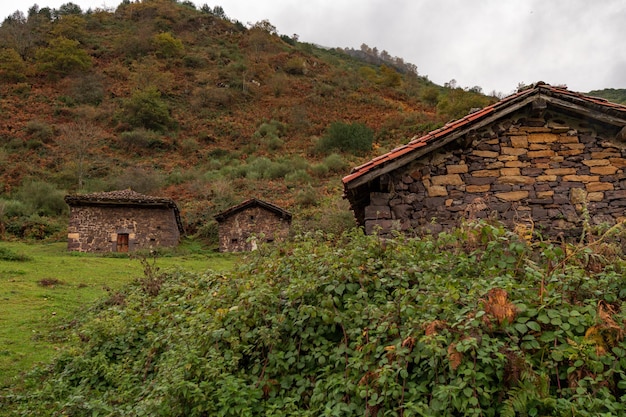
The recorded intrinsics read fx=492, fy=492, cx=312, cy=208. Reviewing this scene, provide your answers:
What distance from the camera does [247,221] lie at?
982 inches

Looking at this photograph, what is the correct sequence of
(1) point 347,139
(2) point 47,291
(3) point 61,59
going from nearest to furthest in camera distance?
(2) point 47,291 → (1) point 347,139 → (3) point 61,59

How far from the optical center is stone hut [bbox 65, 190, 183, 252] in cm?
2286

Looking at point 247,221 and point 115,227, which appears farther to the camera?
point 247,221

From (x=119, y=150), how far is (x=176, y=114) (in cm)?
1046

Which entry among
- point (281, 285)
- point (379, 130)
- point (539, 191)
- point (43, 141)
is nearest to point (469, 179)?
point (539, 191)

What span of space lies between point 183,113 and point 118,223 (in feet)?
107

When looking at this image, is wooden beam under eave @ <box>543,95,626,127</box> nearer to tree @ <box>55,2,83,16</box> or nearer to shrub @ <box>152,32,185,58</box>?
shrub @ <box>152,32,185,58</box>

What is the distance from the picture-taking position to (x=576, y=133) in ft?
27.5

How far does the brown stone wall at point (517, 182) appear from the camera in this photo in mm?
8141

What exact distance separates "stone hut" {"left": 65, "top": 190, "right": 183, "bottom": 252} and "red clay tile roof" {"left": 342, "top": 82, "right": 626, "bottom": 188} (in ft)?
57.1

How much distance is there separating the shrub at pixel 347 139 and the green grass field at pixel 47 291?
22.7 meters

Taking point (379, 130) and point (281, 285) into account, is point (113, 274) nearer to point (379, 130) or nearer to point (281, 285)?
point (281, 285)

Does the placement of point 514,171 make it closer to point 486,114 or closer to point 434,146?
point 486,114

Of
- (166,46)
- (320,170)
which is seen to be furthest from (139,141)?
(166,46)
